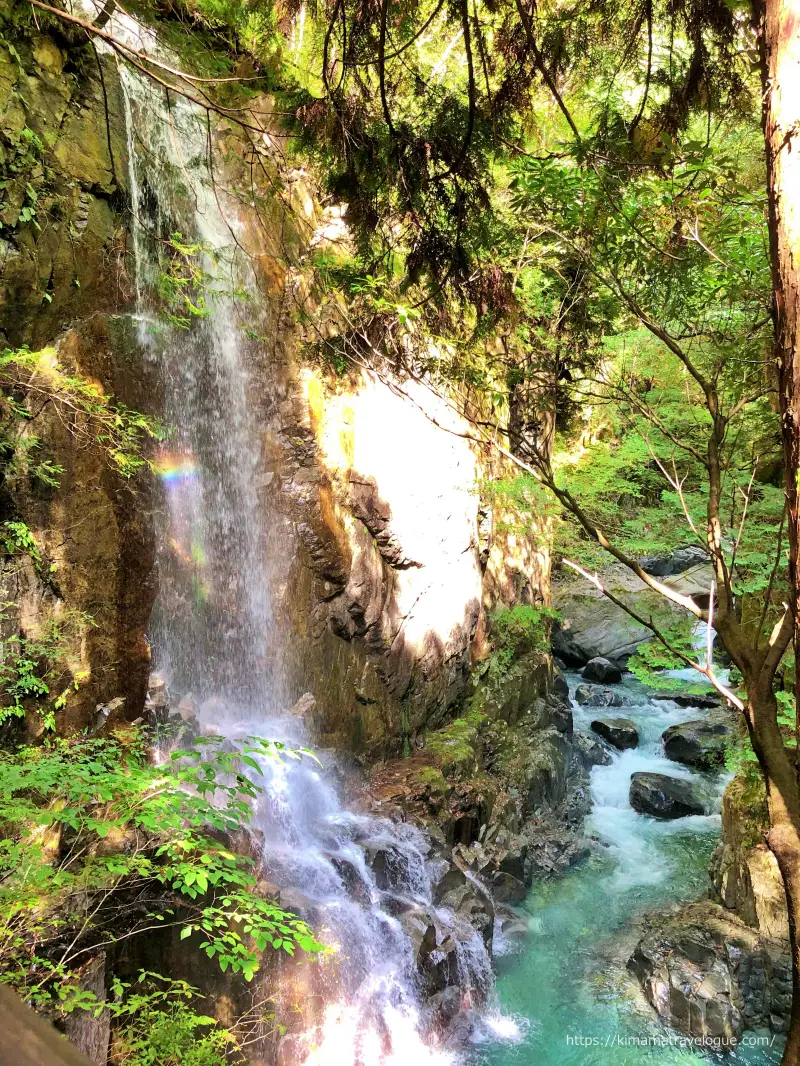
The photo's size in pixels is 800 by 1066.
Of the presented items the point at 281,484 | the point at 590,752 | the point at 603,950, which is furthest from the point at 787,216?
the point at 590,752

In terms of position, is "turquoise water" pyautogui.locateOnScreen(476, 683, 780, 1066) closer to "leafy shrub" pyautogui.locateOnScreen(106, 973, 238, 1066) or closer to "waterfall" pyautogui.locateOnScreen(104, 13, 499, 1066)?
"waterfall" pyautogui.locateOnScreen(104, 13, 499, 1066)

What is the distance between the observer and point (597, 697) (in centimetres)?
1439

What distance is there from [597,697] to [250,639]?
9508mm

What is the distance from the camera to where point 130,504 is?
20.7ft

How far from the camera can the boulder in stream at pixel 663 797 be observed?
10.3 metres

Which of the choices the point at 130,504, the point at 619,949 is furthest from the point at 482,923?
the point at 130,504

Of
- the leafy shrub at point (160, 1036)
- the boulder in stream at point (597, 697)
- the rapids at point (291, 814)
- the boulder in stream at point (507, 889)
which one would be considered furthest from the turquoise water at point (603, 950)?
the leafy shrub at point (160, 1036)

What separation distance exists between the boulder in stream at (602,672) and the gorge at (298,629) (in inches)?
155

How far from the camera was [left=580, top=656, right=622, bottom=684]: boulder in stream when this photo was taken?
1531 cm

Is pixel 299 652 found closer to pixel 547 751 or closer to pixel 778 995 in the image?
pixel 547 751

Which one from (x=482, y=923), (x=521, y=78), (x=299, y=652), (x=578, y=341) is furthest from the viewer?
(x=299, y=652)

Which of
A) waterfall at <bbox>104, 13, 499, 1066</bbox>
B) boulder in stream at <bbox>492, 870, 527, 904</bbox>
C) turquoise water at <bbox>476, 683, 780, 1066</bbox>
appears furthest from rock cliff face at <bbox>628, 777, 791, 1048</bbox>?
waterfall at <bbox>104, 13, 499, 1066</bbox>

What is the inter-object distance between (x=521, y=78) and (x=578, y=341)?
3269 millimetres

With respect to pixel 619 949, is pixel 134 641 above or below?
above
